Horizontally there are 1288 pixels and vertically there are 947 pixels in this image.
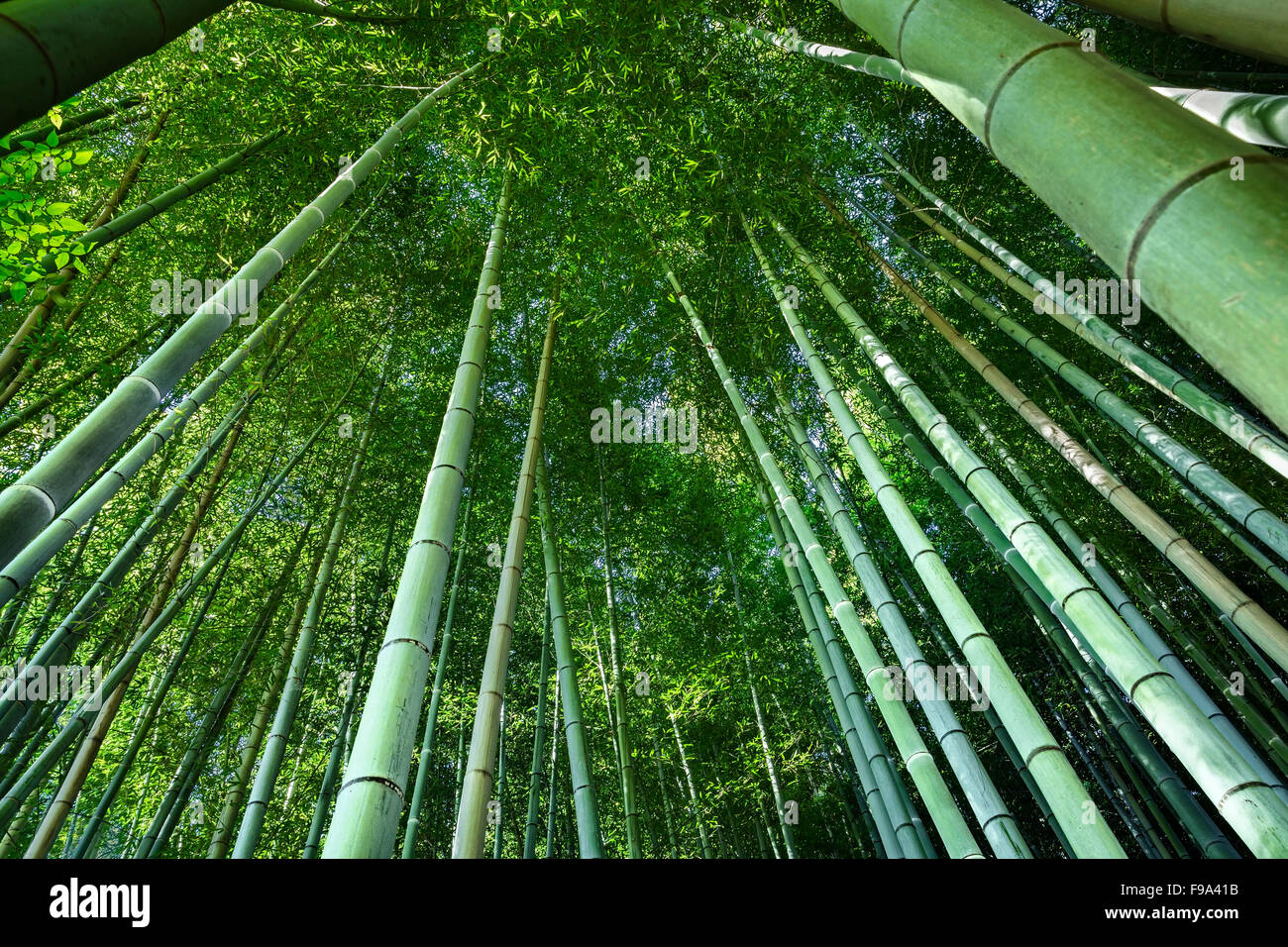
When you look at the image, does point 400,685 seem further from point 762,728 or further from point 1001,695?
point 762,728

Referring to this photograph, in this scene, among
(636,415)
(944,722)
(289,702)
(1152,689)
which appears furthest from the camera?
(636,415)

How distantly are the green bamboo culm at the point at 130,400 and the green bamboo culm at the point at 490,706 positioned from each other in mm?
1219

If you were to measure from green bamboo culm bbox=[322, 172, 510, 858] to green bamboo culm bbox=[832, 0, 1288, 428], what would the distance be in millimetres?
1230

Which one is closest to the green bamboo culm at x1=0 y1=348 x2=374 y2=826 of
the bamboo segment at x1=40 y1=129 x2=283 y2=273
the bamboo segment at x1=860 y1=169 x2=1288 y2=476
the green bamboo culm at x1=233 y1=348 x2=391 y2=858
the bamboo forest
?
the bamboo forest

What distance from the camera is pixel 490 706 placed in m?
2.18

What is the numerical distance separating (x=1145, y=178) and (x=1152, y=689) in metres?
1.58

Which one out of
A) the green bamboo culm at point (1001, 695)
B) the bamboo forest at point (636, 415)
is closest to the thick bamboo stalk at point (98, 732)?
the bamboo forest at point (636, 415)

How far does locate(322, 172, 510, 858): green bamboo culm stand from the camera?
1182 millimetres

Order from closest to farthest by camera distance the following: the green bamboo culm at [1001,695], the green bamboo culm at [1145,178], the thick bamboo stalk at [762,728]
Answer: the green bamboo culm at [1145,178]
the green bamboo culm at [1001,695]
the thick bamboo stalk at [762,728]

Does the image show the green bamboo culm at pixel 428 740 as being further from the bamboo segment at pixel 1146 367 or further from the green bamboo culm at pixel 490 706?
the bamboo segment at pixel 1146 367

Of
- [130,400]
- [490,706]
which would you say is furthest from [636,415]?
[130,400]

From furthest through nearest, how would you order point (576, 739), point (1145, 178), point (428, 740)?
1. point (428, 740)
2. point (576, 739)
3. point (1145, 178)

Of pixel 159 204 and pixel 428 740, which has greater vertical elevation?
pixel 159 204

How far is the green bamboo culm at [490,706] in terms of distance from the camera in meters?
2.01
